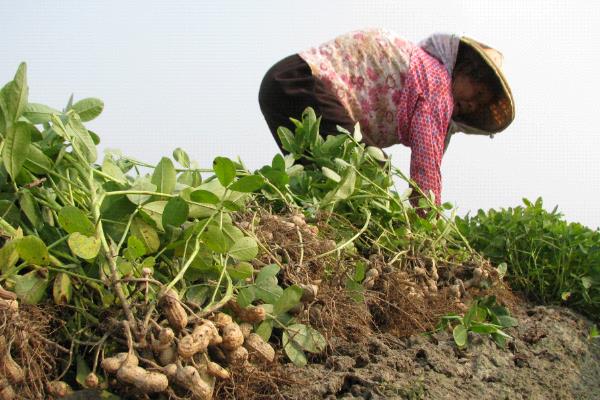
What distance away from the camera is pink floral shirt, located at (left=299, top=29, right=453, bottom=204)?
3.73 metres

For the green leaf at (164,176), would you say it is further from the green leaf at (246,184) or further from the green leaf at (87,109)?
the green leaf at (87,109)

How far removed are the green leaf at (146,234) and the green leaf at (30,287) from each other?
0.18 meters

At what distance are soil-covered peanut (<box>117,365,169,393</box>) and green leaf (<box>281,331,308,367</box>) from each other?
0.36 metres

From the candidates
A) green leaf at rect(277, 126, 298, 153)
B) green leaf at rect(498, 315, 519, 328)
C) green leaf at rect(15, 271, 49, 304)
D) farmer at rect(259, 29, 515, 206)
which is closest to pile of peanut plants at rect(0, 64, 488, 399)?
green leaf at rect(15, 271, 49, 304)

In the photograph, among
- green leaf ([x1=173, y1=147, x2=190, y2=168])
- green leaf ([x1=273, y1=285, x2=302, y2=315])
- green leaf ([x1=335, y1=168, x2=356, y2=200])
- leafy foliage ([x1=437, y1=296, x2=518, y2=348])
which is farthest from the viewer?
green leaf ([x1=335, y1=168, x2=356, y2=200])

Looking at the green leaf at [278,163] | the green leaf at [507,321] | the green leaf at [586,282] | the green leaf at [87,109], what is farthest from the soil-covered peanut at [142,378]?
the green leaf at [586,282]

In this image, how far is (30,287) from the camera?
117 cm

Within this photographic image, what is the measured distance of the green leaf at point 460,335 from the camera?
68.2 inches

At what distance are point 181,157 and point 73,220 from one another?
818mm

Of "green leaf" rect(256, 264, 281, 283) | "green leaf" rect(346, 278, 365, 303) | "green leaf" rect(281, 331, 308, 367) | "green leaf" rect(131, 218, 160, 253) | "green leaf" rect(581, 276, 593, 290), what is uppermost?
"green leaf" rect(131, 218, 160, 253)

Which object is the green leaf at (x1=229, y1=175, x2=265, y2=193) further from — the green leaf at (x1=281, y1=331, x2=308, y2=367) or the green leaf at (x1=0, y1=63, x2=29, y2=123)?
the green leaf at (x1=0, y1=63, x2=29, y2=123)

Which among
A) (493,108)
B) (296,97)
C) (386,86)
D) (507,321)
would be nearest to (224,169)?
(507,321)

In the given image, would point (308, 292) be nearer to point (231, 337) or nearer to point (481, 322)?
point (231, 337)

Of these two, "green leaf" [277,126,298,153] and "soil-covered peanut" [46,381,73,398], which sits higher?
"green leaf" [277,126,298,153]
